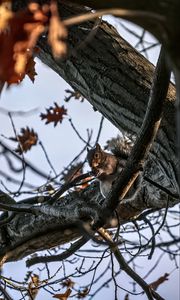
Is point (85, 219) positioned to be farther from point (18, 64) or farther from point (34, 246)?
point (18, 64)

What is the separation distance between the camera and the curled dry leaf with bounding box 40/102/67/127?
523cm

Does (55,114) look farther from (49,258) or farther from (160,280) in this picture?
(49,258)

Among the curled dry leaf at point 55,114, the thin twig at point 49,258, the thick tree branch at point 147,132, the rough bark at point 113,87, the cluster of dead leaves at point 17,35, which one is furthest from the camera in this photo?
the curled dry leaf at point 55,114

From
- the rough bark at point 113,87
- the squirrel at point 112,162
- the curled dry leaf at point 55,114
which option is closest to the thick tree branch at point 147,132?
the rough bark at point 113,87

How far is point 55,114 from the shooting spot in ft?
17.4

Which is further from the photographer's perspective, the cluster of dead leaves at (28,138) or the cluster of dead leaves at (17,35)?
the cluster of dead leaves at (28,138)

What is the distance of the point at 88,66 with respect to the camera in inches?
104

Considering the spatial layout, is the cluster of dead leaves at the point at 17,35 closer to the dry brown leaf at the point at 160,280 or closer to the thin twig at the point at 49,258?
the thin twig at the point at 49,258

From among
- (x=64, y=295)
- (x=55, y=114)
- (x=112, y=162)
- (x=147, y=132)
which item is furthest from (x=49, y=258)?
(x=55, y=114)

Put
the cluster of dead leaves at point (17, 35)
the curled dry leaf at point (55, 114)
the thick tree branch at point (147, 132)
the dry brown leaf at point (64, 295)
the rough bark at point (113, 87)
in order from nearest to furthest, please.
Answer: the cluster of dead leaves at point (17, 35) → the thick tree branch at point (147, 132) → the rough bark at point (113, 87) → the dry brown leaf at point (64, 295) → the curled dry leaf at point (55, 114)

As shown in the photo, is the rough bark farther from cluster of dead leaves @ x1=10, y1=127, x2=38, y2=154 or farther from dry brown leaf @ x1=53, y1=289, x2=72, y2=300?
cluster of dead leaves @ x1=10, y1=127, x2=38, y2=154

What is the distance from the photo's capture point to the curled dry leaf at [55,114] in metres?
5.23

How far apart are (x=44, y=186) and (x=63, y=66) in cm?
169

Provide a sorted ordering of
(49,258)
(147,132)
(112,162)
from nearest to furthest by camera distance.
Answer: (49,258) → (147,132) → (112,162)
